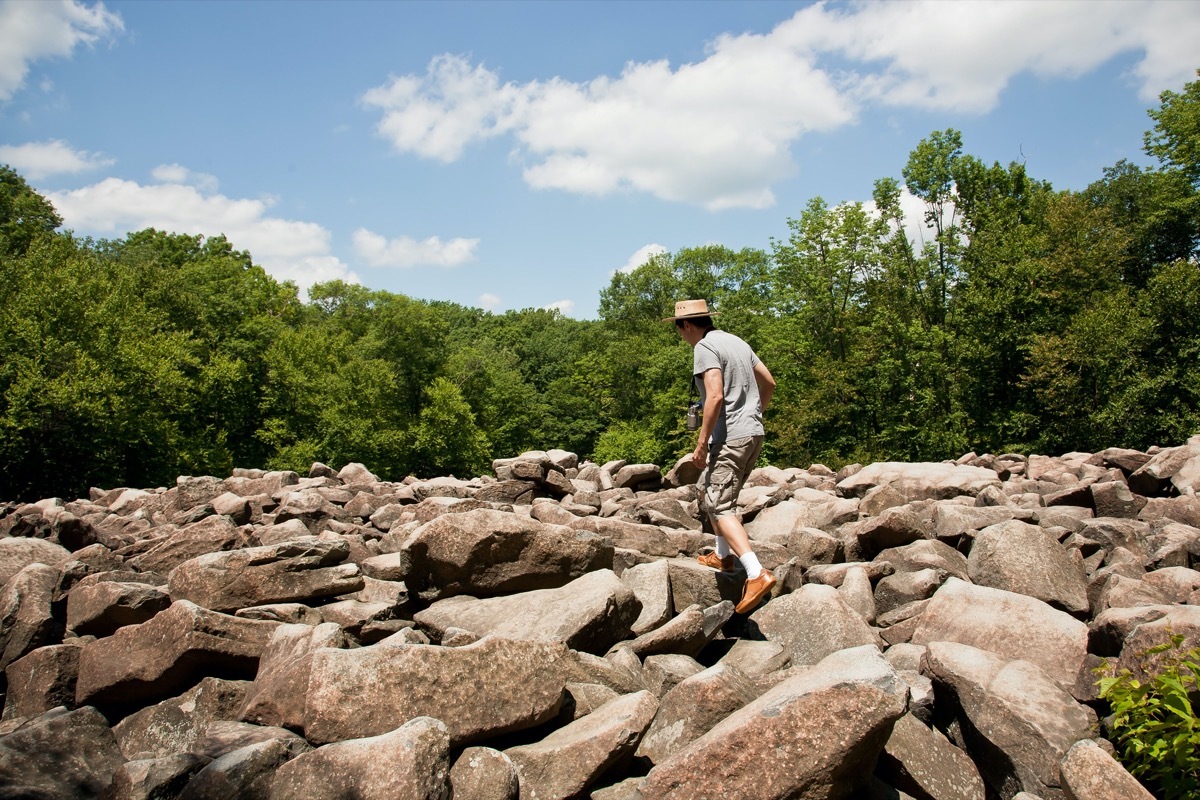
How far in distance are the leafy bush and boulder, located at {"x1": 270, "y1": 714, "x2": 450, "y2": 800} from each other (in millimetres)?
3161

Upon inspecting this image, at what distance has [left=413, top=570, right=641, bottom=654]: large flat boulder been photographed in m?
5.15

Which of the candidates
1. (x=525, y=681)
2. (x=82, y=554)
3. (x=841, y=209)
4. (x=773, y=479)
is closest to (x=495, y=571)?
(x=525, y=681)

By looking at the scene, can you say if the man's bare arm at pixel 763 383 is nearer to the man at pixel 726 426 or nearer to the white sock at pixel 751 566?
the man at pixel 726 426

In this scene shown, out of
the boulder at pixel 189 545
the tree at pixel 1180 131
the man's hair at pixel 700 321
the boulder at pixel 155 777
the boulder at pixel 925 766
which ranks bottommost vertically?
the boulder at pixel 925 766

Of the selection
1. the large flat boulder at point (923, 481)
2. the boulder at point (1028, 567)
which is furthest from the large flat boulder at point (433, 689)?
the large flat boulder at point (923, 481)

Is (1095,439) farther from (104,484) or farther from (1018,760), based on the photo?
(104,484)

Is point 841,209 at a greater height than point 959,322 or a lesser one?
greater

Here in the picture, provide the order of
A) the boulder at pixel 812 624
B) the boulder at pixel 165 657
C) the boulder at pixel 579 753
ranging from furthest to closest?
the boulder at pixel 812 624 < the boulder at pixel 165 657 < the boulder at pixel 579 753

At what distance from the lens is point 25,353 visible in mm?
26312

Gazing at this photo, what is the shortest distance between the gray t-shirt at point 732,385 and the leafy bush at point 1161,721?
2.68 m

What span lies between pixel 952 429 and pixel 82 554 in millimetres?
29846

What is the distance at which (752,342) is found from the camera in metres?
38.1

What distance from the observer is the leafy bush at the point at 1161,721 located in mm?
3527

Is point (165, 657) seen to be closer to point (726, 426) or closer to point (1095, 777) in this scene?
point (726, 426)
